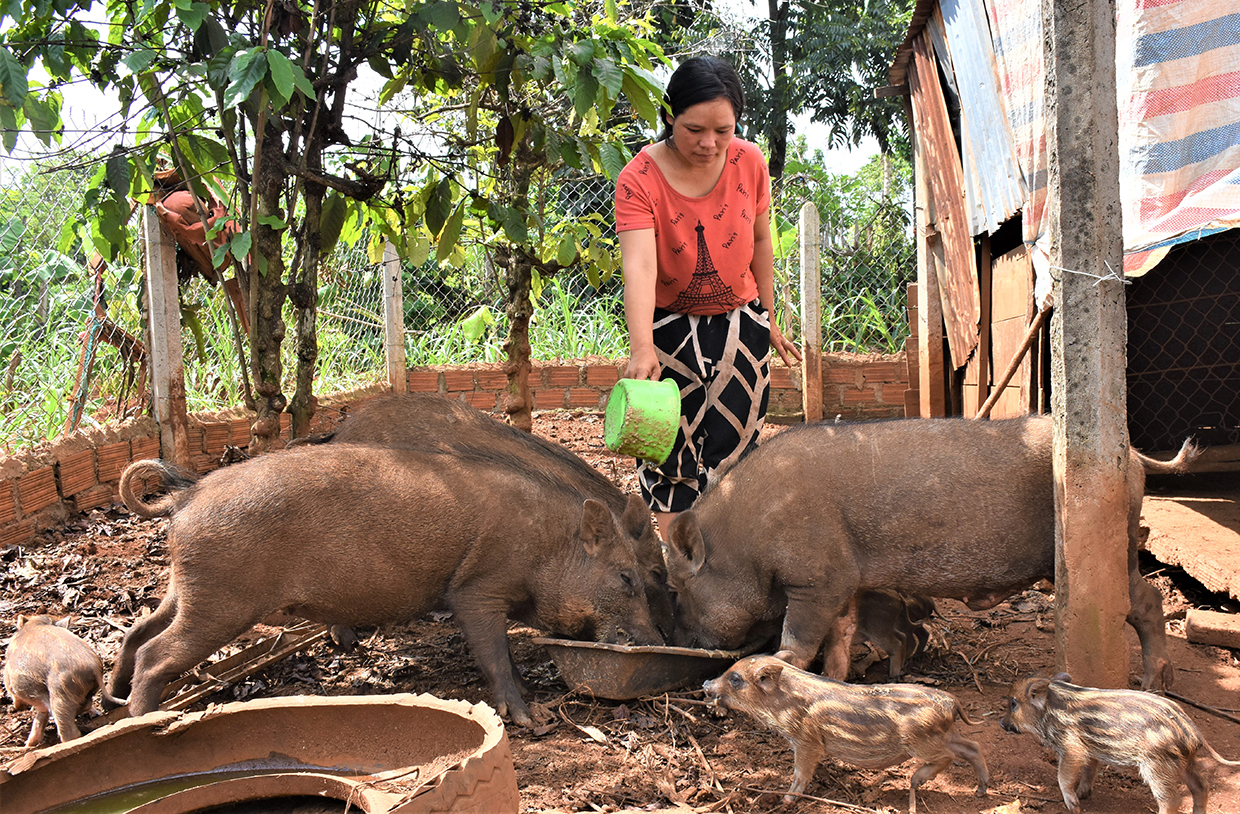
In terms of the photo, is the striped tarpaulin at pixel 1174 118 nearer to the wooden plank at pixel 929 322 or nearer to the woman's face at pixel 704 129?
the woman's face at pixel 704 129

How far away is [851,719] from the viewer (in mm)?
3094

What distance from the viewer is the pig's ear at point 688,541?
13.9 ft

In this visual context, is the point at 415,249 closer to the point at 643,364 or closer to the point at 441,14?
the point at 441,14

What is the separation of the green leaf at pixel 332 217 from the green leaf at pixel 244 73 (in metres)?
1.32

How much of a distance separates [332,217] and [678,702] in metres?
2.95

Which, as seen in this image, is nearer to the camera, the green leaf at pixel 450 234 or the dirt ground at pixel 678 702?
the dirt ground at pixel 678 702

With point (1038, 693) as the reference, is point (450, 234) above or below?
above

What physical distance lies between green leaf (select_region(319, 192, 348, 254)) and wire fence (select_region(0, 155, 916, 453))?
2.38 ft

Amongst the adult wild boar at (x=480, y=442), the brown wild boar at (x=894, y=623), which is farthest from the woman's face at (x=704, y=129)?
the brown wild boar at (x=894, y=623)

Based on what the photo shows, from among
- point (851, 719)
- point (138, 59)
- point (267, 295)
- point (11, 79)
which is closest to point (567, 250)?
point (267, 295)

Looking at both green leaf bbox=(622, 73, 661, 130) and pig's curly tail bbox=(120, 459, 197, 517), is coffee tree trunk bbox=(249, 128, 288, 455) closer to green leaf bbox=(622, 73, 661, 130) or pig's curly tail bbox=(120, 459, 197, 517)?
pig's curly tail bbox=(120, 459, 197, 517)

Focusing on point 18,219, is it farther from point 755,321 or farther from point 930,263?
point 930,263

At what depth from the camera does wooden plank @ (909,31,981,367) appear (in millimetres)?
7719

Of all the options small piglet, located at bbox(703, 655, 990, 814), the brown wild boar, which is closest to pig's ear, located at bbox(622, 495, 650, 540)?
the brown wild boar
